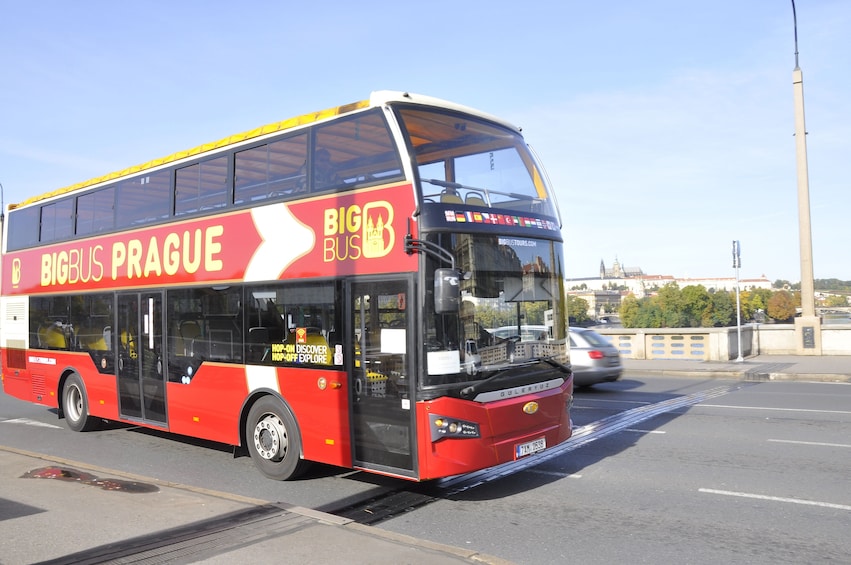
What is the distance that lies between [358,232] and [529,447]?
2856 millimetres

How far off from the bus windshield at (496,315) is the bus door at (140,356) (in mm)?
5207

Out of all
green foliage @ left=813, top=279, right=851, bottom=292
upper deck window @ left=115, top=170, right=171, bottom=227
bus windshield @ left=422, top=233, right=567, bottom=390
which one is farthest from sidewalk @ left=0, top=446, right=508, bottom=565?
green foliage @ left=813, top=279, right=851, bottom=292

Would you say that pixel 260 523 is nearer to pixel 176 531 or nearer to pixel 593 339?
pixel 176 531

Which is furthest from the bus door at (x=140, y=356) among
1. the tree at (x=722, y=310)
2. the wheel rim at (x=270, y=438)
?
the tree at (x=722, y=310)

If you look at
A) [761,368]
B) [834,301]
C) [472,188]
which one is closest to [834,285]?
[834,301]

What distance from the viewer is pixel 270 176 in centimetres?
811

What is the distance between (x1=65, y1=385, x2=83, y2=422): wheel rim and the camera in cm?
1164

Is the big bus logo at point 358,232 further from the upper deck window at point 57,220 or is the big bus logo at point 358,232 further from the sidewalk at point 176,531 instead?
the upper deck window at point 57,220

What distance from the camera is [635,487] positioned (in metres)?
7.15

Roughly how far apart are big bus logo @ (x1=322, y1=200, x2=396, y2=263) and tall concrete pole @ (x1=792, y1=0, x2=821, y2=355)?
Result: 20515mm

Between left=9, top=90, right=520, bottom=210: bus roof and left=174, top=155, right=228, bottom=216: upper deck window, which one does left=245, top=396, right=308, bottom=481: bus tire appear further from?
left=9, top=90, right=520, bottom=210: bus roof

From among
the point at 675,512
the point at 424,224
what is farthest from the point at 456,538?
the point at 424,224

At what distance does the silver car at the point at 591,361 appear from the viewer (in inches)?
621

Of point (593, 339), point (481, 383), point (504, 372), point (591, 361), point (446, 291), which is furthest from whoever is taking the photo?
point (593, 339)
